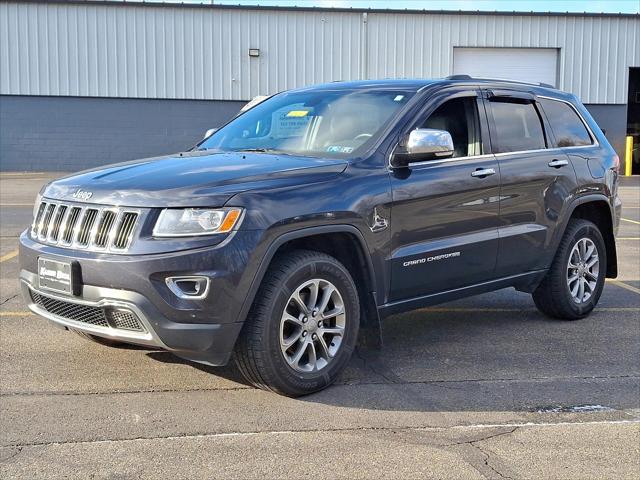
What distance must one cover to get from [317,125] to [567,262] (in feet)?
8.14

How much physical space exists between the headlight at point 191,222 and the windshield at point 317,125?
1091 millimetres

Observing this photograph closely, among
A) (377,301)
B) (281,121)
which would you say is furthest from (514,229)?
(281,121)

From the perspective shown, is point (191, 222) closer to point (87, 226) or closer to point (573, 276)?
point (87, 226)

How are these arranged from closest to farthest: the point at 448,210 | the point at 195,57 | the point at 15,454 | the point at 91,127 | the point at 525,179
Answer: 1. the point at 15,454
2. the point at 448,210
3. the point at 525,179
4. the point at 195,57
5. the point at 91,127

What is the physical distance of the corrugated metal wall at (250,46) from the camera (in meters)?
26.9

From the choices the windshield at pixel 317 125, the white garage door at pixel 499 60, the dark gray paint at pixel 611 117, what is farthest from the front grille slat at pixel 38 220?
the dark gray paint at pixel 611 117

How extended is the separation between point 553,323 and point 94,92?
24.1 meters

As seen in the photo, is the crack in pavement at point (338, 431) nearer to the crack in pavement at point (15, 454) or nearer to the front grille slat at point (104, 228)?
the crack in pavement at point (15, 454)

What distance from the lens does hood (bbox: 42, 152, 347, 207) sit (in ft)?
12.9

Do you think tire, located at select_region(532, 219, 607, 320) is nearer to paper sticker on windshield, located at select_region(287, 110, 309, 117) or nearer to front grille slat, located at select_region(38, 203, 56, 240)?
paper sticker on windshield, located at select_region(287, 110, 309, 117)

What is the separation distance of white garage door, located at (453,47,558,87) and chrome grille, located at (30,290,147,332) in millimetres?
26409

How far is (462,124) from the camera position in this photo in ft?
18.0

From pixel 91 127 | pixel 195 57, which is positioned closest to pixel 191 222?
pixel 195 57

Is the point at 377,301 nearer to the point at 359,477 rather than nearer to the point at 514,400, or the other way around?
the point at 514,400
